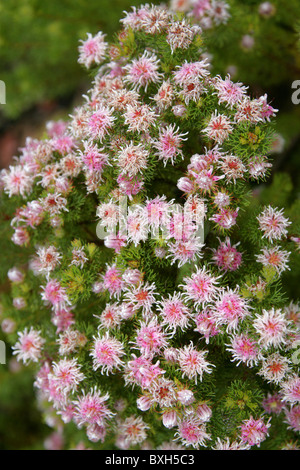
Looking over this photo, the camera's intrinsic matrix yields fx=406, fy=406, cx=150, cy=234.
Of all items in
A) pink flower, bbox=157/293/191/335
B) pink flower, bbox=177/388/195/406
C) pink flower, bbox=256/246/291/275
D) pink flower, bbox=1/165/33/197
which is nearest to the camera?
pink flower, bbox=177/388/195/406

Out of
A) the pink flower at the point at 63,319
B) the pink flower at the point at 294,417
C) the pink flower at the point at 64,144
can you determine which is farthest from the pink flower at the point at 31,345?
the pink flower at the point at 294,417

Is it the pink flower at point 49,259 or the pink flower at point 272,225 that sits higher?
the pink flower at point 272,225

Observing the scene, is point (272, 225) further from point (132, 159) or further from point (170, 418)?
point (170, 418)

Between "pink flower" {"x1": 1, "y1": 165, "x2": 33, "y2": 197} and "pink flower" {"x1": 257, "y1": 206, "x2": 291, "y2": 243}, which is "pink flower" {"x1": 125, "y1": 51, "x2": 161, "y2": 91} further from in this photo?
"pink flower" {"x1": 257, "y1": 206, "x2": 291, "y2": 243}

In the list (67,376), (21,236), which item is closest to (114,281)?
(67,376)

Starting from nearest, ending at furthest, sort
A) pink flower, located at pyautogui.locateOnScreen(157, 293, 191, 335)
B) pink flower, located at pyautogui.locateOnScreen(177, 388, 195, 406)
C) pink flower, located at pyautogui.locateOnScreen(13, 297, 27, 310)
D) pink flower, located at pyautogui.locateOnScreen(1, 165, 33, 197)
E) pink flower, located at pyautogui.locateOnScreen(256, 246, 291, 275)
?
pink flower, located at pyautogui.locateOnScreen(177, 388, 195, 406)
pink flower, located at pyautogui.locateOnScreen(157, 293, 191, 335)
pink flower, located at pyautogui.locateOnScreen(256, 246, 291, 275)
pink flower, located at pyautogui.locateOnScreen(1, 165, 33, 197)
pink flower, located at pyautogui.locateOnScreen(13, 297, 27, 310)

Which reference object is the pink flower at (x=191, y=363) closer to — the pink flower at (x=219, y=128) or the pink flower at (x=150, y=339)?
the pink flower at (x=150, y=339)

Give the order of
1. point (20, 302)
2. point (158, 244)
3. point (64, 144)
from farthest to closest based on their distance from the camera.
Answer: point (20, 302), point (64, 144), point (158, 244)

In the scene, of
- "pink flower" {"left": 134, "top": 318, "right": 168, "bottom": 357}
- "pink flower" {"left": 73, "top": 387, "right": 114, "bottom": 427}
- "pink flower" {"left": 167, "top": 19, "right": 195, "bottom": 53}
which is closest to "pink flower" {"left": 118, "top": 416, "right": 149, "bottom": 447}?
"pink flower" {"left": 73, "top": 387, "right": 114, "bottom": 427}

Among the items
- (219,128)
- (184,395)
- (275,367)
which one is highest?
(219,128)
